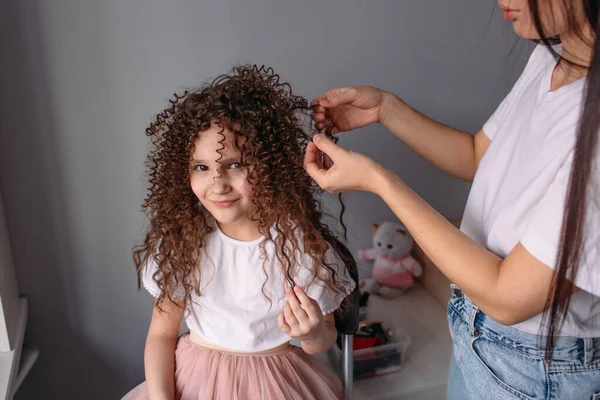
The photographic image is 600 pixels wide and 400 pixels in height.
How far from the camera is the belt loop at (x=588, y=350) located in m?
0.75

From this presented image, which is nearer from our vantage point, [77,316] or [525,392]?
[525,392]

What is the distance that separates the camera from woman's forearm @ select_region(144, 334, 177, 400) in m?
1.04

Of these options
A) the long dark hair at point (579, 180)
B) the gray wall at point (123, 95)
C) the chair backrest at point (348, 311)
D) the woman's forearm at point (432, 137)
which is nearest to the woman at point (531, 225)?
the long dark hair at point (579, 180)

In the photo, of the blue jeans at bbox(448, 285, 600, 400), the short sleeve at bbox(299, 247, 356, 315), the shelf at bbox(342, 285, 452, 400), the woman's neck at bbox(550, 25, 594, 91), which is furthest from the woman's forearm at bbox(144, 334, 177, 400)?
the woman's neck at bbox(550, 25, 594, 91)

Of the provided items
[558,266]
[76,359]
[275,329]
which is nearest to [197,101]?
[275,329]

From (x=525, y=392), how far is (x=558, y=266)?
262 mm

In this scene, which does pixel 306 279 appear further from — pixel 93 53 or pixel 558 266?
pixel 93 53

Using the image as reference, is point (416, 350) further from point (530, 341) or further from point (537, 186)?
point (537, 186)

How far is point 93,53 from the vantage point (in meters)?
1.16

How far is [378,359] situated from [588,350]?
0.62 meters

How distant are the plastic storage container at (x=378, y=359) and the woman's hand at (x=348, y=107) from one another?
564mm

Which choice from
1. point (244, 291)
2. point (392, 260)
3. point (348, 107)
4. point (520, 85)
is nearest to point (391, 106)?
point (348, 107)

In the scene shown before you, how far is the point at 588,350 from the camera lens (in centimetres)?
75

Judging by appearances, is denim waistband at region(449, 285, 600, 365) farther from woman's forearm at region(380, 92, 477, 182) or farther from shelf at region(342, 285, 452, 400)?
shelf at region(342, 285, 452, 400)
